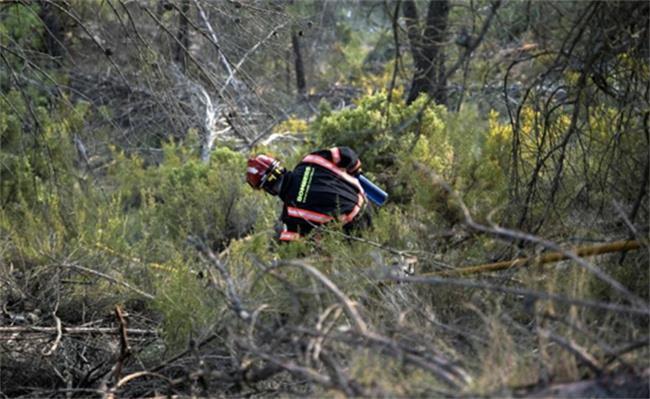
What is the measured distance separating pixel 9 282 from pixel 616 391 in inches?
189

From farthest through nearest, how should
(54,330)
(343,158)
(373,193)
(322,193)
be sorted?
1. (373,193)
2. (343,158)
3. (322,193)
4. (54,330)

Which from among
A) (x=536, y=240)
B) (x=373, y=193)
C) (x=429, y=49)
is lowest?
(x=373, y=193)

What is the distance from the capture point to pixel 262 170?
28.4 ft

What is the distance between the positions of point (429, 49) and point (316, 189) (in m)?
1.31

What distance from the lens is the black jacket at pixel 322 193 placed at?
813 cm

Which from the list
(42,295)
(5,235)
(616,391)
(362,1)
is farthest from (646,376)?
(362,1)

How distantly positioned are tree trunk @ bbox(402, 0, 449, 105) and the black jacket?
0.81 m

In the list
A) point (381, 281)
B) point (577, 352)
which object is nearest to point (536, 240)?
point (577, 352)

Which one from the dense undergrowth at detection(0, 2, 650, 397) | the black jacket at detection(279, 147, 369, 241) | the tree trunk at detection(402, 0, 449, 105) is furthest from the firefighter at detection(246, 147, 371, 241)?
the tree trunk at detection(402, 0, 449, 105)

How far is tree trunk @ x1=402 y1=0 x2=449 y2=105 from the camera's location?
5602 mm

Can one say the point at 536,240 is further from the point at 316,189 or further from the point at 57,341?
the point at 316,189

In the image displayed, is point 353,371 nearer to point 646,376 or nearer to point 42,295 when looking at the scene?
point 646,376

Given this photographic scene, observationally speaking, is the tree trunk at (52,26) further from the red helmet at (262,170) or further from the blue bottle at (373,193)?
the blue bottle at (373,193)

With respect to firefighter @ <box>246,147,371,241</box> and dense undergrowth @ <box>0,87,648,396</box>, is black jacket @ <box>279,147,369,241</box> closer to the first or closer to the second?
firefighter @ <box>246,147,371,241</box>
